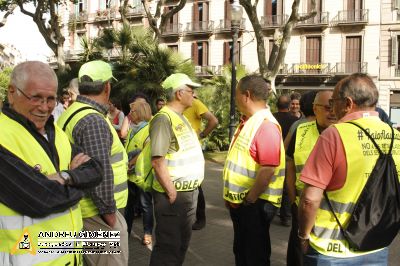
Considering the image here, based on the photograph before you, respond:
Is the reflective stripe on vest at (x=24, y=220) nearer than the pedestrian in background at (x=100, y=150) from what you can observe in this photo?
Yes

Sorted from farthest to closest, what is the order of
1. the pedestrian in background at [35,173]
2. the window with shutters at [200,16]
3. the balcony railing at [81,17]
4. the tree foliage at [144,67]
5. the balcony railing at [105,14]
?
the balcony railing at [81,17] < the balcony railing at [105,14] < the window with shutters at [200,16] < the tree foliage at [144,67] < the pedestrian in background at [35,173]

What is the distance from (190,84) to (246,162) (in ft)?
2.84

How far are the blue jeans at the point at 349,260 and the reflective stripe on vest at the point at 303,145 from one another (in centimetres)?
109

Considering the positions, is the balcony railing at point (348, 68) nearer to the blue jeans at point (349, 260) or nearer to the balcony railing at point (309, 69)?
the balcony railing at point (309, 69)

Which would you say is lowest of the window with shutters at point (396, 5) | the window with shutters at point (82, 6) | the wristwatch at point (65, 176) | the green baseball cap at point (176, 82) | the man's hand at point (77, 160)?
the wristwatch at point (65, 176)

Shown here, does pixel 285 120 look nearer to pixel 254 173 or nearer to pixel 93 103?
pixel 254 173

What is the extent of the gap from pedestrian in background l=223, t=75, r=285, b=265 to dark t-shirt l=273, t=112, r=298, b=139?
2.72m

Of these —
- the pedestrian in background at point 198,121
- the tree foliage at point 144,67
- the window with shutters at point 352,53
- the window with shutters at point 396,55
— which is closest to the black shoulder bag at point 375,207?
the pedestrian in background at point 198,121

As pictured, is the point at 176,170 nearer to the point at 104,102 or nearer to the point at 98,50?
the point at 104,102

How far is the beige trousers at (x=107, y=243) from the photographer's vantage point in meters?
2.58

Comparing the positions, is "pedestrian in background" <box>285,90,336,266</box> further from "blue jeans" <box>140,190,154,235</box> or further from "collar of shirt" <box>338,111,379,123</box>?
"blue jeans" <box>140,190,154,235</box>

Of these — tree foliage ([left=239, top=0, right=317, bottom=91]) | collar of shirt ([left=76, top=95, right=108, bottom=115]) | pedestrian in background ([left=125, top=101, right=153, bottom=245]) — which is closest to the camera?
collar of shirt ([left=76, top=95, right=108, bottom=115])

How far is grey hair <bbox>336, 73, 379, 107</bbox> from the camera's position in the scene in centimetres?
226

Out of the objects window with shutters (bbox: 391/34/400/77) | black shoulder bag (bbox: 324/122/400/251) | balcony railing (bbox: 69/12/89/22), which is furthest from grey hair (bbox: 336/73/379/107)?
balcony railing (bbox: 69/12/89/22)
